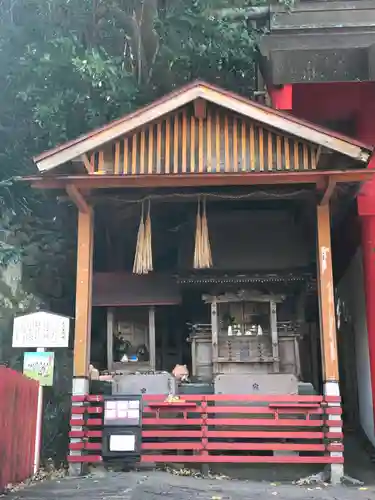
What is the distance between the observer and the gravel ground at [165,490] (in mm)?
6906

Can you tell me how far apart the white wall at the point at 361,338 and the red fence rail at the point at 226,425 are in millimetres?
2334

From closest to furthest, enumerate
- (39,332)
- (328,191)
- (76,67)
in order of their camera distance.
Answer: (328,191) < (39,332) < (76,67)

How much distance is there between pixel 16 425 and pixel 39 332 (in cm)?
267

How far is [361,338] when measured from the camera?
463 inches

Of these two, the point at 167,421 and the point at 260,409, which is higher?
the point at 260,409

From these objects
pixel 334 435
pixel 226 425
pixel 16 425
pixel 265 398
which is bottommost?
pixel 334 435

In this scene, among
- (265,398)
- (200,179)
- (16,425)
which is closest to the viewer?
(16,425)

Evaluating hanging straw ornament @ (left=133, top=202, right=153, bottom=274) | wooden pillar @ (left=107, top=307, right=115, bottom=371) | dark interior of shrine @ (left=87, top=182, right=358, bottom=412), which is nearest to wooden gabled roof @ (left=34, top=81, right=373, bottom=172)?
dark interior of shrine @ (left=87, top=182, right=358, bottom=412)

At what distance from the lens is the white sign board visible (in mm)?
10141

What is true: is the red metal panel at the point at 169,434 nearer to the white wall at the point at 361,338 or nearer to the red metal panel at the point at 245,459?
the red metal panel at the point at 245,459

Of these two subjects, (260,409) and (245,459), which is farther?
(260,409)

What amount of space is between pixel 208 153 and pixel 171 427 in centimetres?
431

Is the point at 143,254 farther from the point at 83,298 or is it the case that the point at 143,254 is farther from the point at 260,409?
the point at 260,409

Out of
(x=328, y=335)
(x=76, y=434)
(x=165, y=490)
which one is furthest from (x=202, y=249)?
(x=165, y=490)
